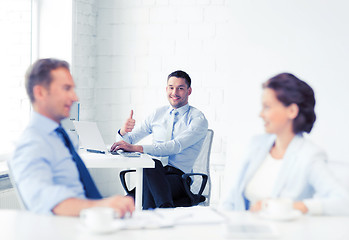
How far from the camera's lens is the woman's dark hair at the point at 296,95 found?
170 centimetres

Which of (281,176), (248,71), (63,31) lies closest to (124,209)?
(281,176)

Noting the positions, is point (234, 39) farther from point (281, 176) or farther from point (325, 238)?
point (325, 238)

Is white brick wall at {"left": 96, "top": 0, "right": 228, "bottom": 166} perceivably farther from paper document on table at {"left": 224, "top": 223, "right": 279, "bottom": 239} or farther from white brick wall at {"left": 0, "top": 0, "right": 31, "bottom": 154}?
paper document on table at {"left": 224, "top": 223, "right": 279, "bottom": 239}

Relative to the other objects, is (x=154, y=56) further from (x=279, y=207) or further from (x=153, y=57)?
(x=279, y=207)

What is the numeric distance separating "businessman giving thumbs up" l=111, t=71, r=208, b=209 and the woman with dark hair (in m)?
Result: 1.49

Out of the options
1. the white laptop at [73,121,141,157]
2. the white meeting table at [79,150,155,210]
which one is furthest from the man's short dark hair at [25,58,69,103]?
the white laptop at [73,121,141,157]

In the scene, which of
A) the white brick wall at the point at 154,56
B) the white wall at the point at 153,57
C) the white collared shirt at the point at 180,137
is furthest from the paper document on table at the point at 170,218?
the white brick wall at the point at 154,56

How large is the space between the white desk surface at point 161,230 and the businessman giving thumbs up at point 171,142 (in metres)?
1.60

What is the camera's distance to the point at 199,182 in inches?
132

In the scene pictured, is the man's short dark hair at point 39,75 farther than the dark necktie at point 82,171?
No

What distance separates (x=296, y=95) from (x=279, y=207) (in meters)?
0.37

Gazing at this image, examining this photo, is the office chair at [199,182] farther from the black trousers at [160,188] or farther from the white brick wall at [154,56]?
the white brick wall at [154,56]

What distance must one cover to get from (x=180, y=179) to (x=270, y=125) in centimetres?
171

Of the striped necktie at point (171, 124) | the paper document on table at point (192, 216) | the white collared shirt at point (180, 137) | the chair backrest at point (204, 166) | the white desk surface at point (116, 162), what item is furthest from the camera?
the striped necktie at point (171, 124)
